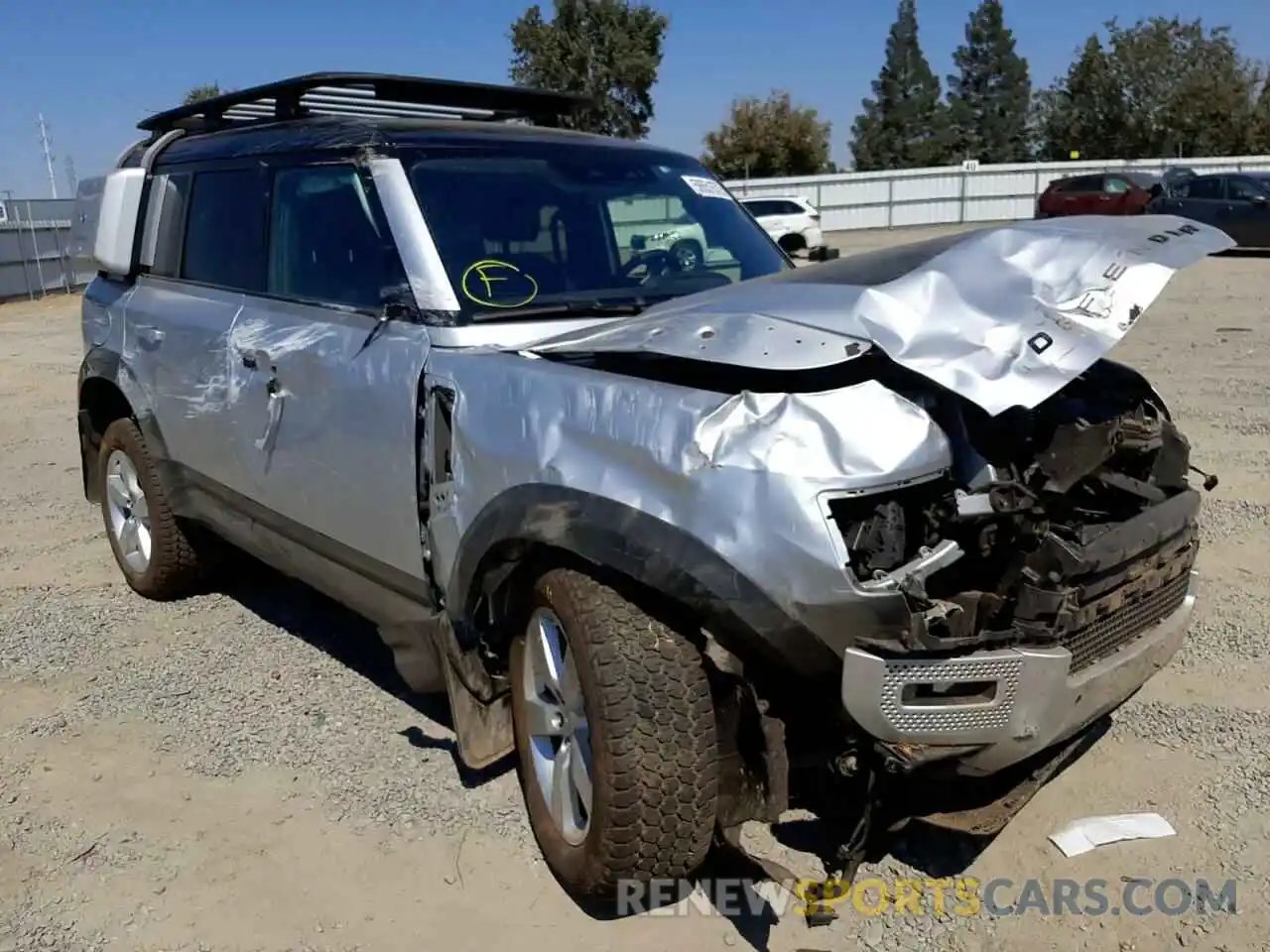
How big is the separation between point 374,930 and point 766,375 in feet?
5.65

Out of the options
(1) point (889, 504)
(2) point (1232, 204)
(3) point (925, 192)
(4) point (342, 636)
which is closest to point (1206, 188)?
(2) point (1232, 204)

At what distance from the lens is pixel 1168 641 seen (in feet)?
9.69

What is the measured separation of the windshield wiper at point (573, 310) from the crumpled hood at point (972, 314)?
0.41 meters

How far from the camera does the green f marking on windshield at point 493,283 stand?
3.34m

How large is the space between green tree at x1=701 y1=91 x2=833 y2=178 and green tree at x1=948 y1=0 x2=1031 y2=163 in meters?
19.0

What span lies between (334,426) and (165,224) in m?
2.01

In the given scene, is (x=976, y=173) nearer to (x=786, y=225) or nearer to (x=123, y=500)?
(x=786, y=225)

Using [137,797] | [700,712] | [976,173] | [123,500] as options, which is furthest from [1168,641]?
[976,173]

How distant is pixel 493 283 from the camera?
3396 millimetres

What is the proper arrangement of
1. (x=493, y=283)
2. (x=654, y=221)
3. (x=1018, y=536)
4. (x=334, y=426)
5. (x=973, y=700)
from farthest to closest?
(x=654, y=221) → (x=334, y=426) → (x=493, y=283) → (x=1018, y=536) → (x=973, y=700)

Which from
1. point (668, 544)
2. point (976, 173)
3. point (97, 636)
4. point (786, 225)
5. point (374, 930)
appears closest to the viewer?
point (668, 544)

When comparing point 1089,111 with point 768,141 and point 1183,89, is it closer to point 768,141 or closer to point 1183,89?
point 1183,89

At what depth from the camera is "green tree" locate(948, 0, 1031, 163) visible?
74062 millimetres

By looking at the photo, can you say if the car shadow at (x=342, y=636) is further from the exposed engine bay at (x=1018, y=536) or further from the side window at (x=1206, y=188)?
the side window at (x=1206, y=188)
